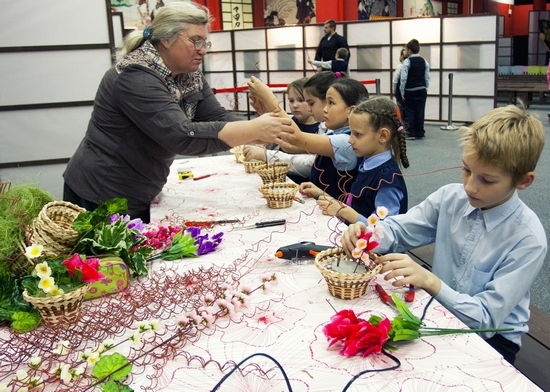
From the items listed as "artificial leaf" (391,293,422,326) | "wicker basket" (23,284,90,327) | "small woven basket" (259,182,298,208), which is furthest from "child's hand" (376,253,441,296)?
"small woven basket" (259,182,298,208)

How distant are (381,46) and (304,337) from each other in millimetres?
8807

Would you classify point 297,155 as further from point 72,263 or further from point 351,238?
point 72,263

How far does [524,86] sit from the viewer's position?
10219 millimetres

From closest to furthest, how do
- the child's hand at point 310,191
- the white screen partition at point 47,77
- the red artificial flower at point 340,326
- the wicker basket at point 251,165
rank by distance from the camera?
the red artificial flower at point 340,326 → the child's hand at point 310,191 → the wicker basket at point 251,165 → the white screen partition at point 47,77

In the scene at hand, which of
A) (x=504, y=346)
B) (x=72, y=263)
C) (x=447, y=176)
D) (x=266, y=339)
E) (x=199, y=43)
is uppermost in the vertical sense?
(x=199, y=43)

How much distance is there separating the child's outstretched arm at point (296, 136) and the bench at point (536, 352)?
98 cm

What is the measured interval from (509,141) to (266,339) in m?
0.74

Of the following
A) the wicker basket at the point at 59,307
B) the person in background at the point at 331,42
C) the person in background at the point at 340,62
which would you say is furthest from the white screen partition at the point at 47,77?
the person in background at the point at 331,42

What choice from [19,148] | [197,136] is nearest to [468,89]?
[19,148]

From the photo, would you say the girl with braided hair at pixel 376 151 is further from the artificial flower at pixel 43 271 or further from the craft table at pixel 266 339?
the artificial flower at pixel 43 271

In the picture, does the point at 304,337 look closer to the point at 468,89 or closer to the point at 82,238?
the point at 82,238

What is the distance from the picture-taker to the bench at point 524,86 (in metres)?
9.94

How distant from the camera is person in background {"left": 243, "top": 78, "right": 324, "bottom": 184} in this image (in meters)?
2.67

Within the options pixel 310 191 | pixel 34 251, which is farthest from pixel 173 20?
pixel 34 251
